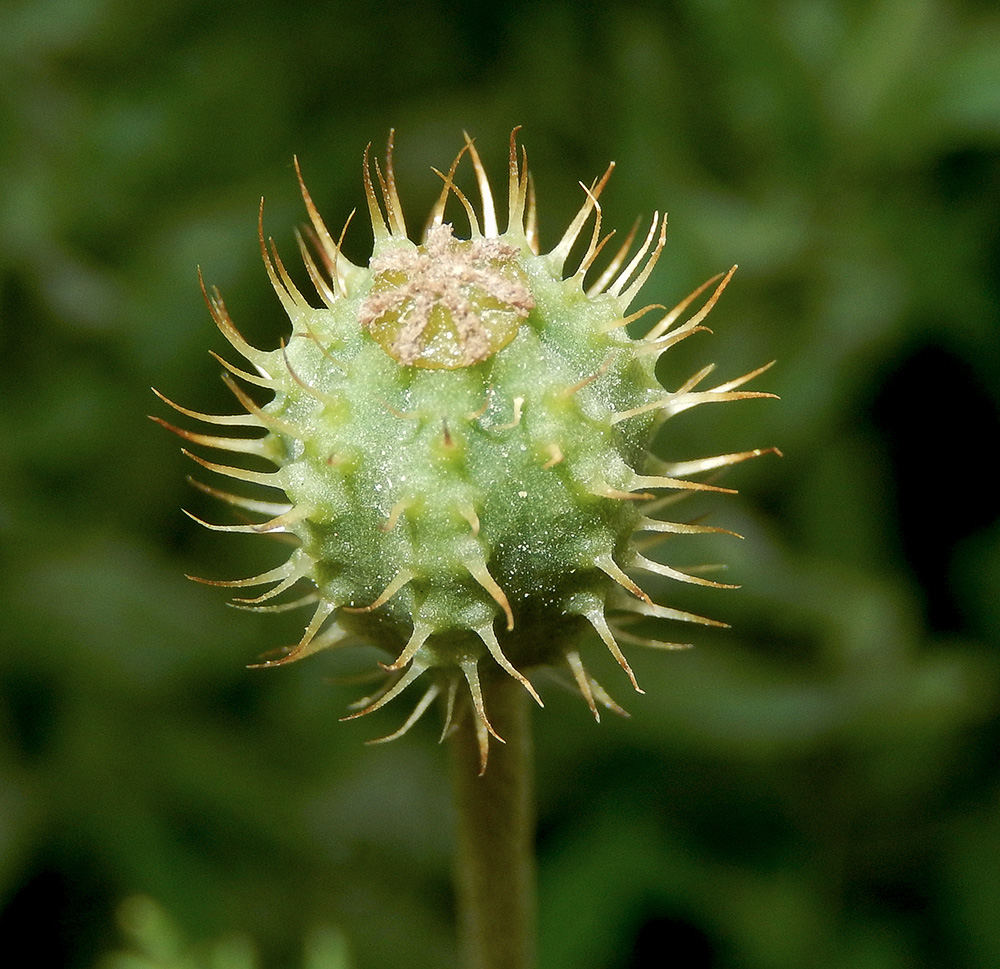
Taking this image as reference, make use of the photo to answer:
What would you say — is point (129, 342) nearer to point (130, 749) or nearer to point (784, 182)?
point (130, 749)

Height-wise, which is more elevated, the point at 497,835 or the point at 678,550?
the point at 678,550

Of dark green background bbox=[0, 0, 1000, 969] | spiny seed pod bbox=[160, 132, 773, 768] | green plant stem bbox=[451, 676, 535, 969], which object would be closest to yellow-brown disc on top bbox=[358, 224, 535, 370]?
spiny seed pod bbox=[160, 132, 773, 768]

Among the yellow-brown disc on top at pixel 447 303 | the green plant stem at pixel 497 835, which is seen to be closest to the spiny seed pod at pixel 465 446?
the yellow-brown disc on top at pixel 447 303

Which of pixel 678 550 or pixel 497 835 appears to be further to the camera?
pixel 678 550

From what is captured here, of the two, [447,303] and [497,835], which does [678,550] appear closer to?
[497,835]

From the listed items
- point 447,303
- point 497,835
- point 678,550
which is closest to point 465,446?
point 447,303

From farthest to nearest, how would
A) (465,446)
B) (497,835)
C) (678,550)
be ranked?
(678,550)
(497,835)
(465,446)

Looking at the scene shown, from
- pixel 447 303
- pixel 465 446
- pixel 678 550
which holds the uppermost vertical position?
pixel 678 550
